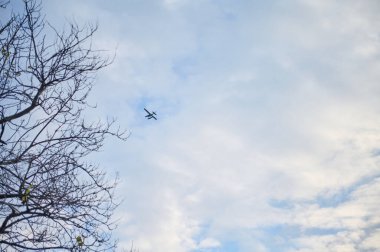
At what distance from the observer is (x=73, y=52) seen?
21.2 ft

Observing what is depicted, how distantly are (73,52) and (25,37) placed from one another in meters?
0.91

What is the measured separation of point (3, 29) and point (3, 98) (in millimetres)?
1332

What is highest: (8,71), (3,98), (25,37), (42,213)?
(25,37)

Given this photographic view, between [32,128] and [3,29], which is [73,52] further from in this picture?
[32,128]

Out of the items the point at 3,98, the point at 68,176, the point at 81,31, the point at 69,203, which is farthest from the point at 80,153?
the point at 81,31

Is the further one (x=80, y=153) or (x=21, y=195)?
(x=80, y=153)

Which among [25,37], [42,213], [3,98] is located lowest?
[42,213]

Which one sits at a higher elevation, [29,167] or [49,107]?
[49,107]

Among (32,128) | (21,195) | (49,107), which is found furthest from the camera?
(49,107)

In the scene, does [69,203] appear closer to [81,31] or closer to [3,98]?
[3,98]

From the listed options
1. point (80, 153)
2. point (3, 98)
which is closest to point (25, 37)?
point (3, 98)

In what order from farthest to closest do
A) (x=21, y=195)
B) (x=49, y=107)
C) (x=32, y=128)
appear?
1. (x=49, y=107)
2. (x=32, y=128)
3. (x=21, y=195)

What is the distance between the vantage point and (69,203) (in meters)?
5.77

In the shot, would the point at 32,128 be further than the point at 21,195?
Yes
